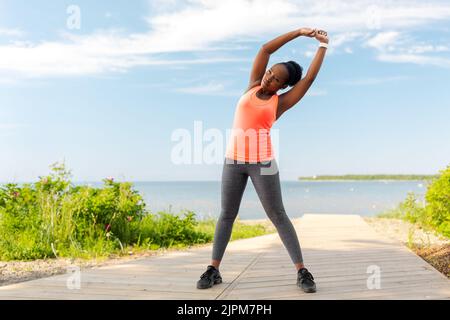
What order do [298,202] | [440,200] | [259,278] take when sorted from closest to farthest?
[259,278] < [440,200] < [298,202]

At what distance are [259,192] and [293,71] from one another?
36.2 inches

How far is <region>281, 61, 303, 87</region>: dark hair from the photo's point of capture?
142 inches

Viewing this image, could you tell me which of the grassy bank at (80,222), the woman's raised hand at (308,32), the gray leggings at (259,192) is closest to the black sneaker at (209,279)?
the gray leggings at (259,192)

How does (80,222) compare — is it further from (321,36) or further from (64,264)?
(321,36)

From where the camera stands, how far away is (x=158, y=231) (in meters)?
7.35

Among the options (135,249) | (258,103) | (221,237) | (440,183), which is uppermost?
(258,103)

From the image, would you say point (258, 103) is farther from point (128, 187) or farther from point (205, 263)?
point (128, 187)

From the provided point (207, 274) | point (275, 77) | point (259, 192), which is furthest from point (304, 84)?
point (207, 274)

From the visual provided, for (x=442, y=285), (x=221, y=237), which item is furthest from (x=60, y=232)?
(x=442, y=285)

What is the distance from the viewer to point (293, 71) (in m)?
3.62

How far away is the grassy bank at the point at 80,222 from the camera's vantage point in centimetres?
647
